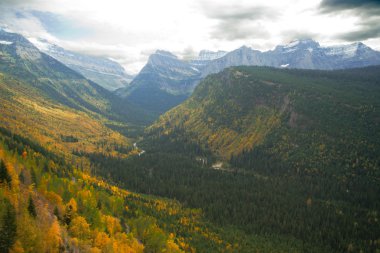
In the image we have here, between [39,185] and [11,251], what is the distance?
67102 millimetres

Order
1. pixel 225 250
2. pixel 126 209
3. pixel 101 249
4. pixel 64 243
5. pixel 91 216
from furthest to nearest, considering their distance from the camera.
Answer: pixel 126 209 < pixel 225 250 < pixel 91 216 < pixel 101 249 < pixel 64 243

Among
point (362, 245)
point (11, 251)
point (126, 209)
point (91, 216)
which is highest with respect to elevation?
point (11, 251)

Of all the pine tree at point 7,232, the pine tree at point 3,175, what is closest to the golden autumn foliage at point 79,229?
the pine tree at point 3,175

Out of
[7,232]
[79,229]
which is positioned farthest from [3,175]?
[7,232]

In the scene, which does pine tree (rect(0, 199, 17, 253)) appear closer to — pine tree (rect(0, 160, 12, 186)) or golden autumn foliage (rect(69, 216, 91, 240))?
golden autumn foliage (rect(69, 216, 91, 240))

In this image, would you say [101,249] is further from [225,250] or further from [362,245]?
[362,245]

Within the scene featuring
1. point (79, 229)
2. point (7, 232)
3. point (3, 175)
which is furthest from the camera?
point (3, 175)

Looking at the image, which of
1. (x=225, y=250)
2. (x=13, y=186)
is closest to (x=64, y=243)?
(x=13, y=186)

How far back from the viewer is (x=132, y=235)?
146m

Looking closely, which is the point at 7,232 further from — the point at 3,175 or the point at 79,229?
the point at 3,175

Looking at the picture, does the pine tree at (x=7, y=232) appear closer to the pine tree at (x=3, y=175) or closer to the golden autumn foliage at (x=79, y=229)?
the golden autumn foliage at (x=79, y=229)

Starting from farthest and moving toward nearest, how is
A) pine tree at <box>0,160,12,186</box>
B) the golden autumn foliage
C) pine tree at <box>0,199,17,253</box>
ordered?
pine tree at <box>0,160,12,186</box>
the golden autumn foliage
pine tree at <box>0,199,17,253</box>

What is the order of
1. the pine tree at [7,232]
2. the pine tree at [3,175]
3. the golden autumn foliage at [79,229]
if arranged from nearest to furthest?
the pine tree at [7,232], the golden autumn foliage at [79,229], the pine tree at [3,175]

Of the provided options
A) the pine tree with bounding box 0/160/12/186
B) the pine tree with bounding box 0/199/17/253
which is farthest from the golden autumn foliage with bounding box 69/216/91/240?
the pine tree with bounding box 0/199/17/253
